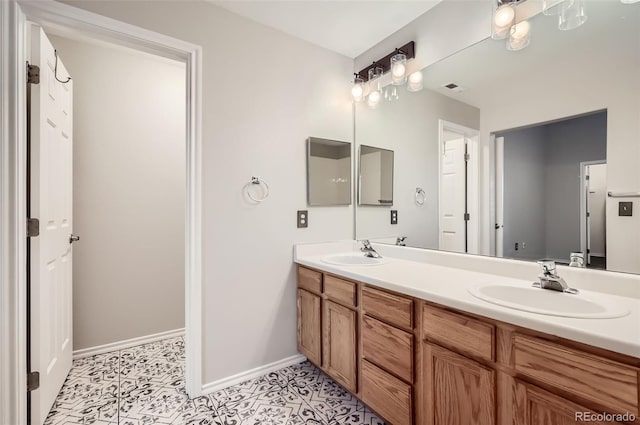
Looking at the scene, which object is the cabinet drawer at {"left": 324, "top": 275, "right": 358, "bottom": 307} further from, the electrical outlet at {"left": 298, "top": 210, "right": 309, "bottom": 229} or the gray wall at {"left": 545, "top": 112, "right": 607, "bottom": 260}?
the gray wall at {"left": 545, "top": 112, "right": 607, "bottom": 260}

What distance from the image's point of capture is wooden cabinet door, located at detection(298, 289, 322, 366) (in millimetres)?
1921

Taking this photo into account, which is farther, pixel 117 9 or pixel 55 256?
pixel 55 256

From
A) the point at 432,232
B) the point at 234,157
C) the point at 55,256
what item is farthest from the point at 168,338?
the point at 432,232

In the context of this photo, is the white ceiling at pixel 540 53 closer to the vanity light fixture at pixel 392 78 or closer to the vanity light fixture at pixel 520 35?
the vanity light fixture at pixel 520 35

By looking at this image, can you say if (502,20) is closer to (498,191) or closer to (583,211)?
(498,191)

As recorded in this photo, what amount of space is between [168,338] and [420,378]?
2245mm

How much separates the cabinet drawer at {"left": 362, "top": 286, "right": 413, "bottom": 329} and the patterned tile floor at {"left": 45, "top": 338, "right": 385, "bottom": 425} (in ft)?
2.04

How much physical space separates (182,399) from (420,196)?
2019mm

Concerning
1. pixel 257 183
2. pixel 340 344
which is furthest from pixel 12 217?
pixel 340 344

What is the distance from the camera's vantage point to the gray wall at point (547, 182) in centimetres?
127

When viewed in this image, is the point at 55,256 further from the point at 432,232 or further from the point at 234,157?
the point at 432,232

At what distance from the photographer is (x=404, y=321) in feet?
4.31

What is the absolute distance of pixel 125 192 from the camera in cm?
238

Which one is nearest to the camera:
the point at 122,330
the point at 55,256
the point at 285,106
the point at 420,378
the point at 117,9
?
the point at 420,378
